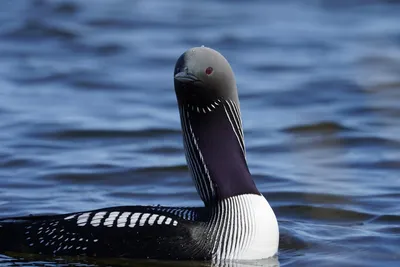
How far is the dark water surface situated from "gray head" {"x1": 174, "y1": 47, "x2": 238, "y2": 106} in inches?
37.8

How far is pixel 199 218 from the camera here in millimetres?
6660

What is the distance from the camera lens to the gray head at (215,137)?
21.4ft

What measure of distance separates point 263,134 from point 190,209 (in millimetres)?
A: 4065

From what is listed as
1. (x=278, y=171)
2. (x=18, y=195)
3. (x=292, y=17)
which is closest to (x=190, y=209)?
(x=18, y=195)

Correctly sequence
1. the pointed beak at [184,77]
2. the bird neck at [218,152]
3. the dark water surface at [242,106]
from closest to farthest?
the pointed beak at [184,77] < the bird neck at [218,152] < the dark water surface at [242,106]

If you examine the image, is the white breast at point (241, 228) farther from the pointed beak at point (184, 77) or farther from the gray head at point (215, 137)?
the pointed beak at point (184, 77)

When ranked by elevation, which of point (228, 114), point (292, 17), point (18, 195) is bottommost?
point (18, 195)

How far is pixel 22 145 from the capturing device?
10484 mm

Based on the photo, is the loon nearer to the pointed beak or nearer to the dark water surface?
the pointed beak

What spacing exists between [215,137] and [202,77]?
457 millimetres

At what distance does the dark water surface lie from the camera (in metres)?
8.43

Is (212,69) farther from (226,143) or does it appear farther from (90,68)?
(90,68)

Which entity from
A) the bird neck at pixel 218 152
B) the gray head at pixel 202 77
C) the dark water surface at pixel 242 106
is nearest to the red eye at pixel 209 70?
the gray head at pixel 202 77

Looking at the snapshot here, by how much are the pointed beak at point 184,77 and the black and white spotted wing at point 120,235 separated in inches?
32.2
